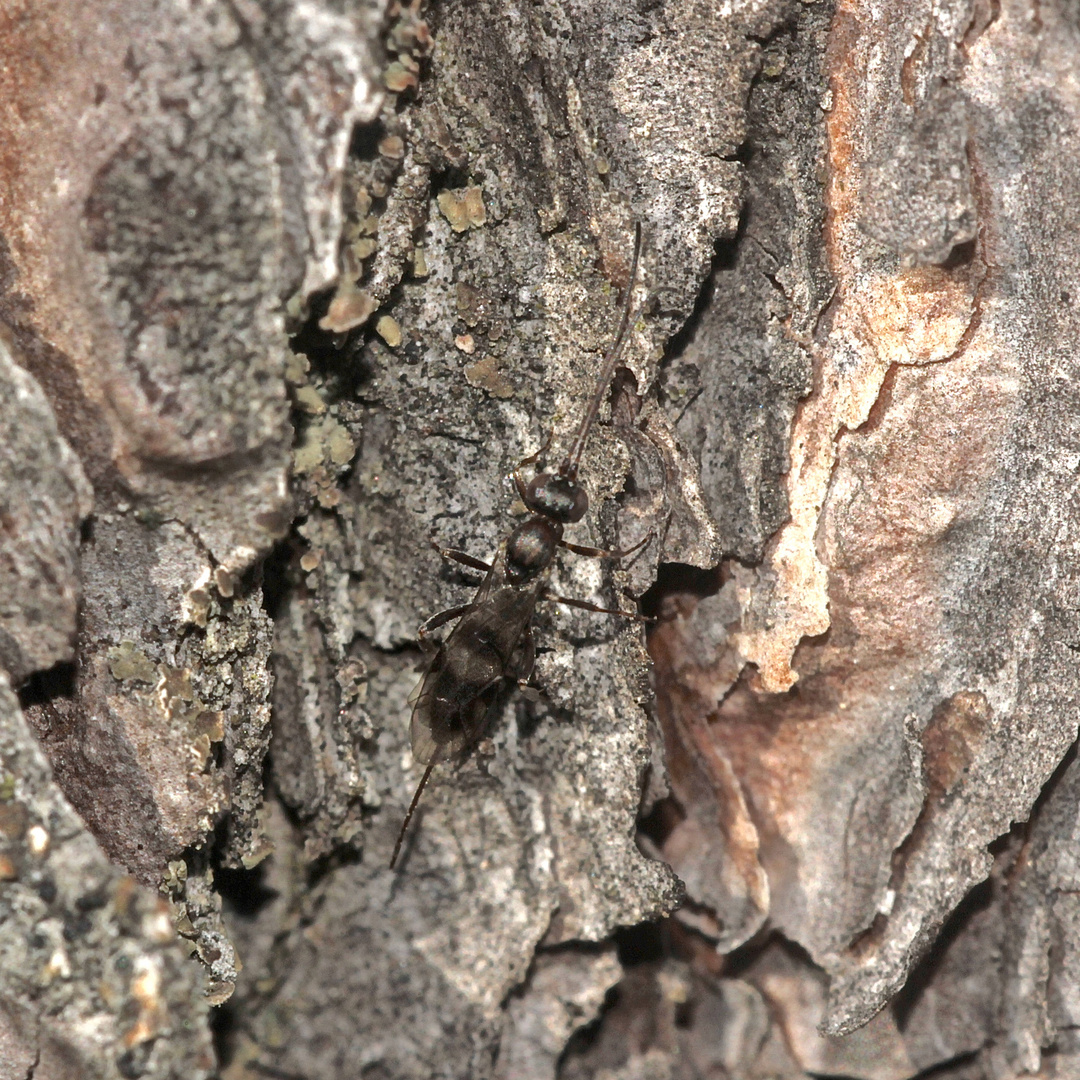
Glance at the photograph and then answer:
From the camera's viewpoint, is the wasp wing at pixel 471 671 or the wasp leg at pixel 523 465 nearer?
the wasp leg at pixel 523 465

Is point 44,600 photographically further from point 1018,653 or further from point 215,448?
point 1018,653

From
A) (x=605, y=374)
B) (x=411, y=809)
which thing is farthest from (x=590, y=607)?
(x=411, y=809)

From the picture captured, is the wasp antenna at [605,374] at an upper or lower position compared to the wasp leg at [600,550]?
upper

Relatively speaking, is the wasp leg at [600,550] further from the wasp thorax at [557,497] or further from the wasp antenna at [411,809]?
the wasp antenna at [411,809]

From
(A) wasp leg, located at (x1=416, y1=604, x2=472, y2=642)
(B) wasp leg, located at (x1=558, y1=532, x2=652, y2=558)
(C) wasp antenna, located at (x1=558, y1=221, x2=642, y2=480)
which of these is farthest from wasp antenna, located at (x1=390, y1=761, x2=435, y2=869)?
(C) wasp antenna, located at (x1=558, y1=221, x2=642, y2=480)

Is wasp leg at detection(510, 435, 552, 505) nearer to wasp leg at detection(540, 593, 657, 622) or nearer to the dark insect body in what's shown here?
the dark insect body

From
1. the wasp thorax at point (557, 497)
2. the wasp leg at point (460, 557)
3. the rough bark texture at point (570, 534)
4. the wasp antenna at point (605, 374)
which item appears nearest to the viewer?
the rough bark texture at point (570, 534)

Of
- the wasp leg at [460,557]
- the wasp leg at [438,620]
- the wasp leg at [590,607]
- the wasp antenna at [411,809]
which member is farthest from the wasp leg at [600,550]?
the wasp antenna at [411,809]

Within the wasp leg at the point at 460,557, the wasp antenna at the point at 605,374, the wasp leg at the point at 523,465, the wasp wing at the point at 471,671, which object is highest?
the wasp antenna at the point at 605,374

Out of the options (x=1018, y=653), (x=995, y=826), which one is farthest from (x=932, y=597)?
(x=995, y=826)
